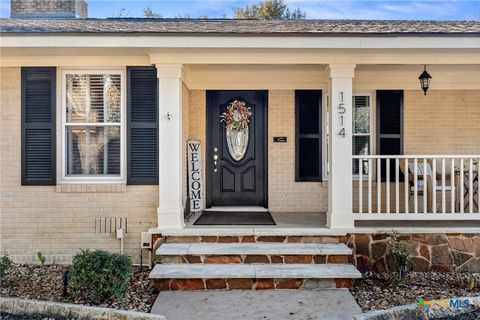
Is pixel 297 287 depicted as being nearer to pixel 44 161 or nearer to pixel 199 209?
pixel 199 209

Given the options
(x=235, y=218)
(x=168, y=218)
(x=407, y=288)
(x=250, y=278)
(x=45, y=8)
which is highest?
(x=45, y=8)

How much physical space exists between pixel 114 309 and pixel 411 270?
386 cm

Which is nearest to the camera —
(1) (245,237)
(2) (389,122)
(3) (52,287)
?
(3) (52,287)

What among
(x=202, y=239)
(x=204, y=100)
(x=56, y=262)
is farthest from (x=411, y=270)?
(x=56, y=262)

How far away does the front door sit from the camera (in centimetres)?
753

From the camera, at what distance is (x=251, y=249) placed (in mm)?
5129

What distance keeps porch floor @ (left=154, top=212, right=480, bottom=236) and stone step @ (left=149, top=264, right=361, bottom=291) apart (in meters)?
0.66

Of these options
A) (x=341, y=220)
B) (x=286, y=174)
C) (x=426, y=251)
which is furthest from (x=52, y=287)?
(x=426, y=251)

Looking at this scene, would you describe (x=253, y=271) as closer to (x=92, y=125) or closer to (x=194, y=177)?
(x=194, y=177)

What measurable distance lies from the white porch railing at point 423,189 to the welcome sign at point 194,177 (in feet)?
8.65

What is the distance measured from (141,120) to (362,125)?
389cm

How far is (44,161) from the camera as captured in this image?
5.76 m

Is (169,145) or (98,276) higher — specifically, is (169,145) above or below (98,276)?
above

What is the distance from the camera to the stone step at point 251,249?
506cm
